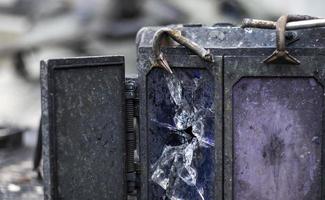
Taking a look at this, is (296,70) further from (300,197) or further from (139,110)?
(139,110)

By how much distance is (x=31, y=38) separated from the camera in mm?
8852

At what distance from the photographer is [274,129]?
2.47m

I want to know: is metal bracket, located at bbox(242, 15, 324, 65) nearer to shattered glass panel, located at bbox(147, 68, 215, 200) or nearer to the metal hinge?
shattered glass panel, located at bbox(147, 68, 215, 200)

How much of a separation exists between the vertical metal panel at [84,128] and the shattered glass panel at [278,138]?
556 millimetres

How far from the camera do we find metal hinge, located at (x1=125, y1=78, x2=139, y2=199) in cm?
272

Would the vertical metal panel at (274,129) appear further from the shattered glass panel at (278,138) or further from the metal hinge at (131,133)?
the metal hinge at (131,133)

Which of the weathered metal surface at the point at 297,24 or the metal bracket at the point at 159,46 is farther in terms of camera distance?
the metal bracket at the point at 159,46

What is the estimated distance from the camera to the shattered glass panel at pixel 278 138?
7.98ft

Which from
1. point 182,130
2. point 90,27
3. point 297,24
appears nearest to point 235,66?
point 297,24

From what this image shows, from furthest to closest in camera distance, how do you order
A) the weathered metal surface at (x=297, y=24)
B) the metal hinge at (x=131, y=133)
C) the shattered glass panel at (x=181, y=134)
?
the metal hinge at (x=131, y=133), the shattered glass panel at (x=181, y=134), the weathered metal surface at (x=297, y=24)

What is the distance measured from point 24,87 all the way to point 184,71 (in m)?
6.29

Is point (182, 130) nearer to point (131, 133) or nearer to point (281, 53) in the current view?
point (131, 133)

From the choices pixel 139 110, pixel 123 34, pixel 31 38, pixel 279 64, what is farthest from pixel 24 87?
pixel 279 64

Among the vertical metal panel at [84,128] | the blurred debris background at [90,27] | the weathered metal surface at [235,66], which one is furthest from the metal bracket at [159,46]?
the blurred debris background at [90,27]
